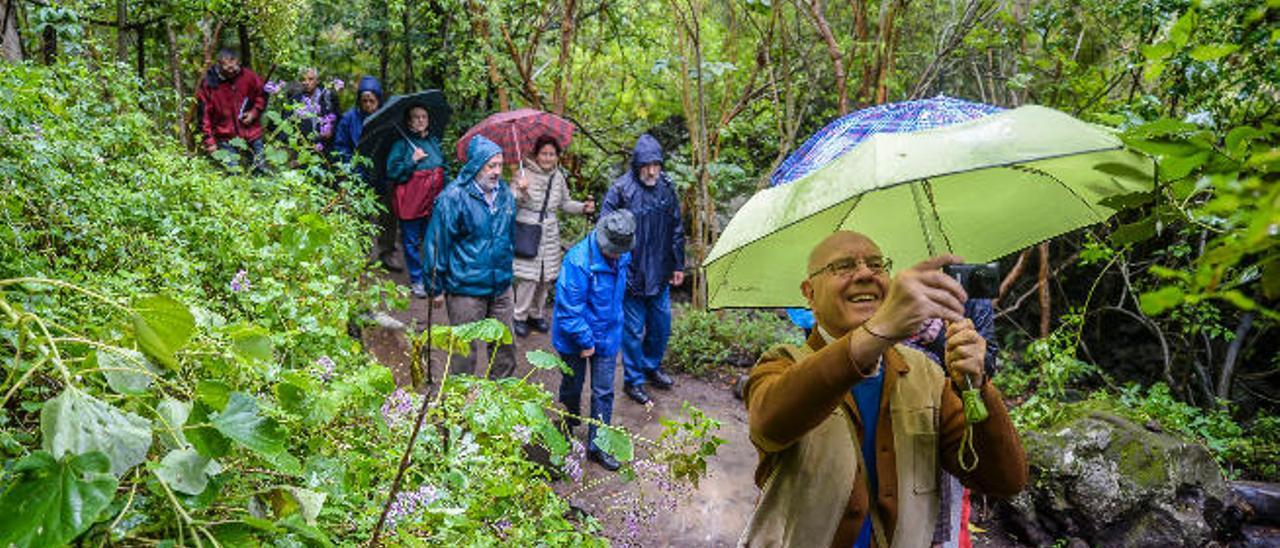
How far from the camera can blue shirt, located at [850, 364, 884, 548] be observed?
2.24 metres

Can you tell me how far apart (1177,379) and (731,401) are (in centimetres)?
479

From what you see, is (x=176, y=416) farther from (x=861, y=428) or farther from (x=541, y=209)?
(x=541, y=209)

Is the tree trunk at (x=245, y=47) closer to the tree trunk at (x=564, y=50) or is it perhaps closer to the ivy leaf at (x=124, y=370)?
the tree trunk at (x=564, y=50)

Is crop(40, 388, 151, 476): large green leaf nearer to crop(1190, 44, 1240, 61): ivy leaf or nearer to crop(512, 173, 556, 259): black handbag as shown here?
crop(1190, 44, 1240, 61): ivy leaf

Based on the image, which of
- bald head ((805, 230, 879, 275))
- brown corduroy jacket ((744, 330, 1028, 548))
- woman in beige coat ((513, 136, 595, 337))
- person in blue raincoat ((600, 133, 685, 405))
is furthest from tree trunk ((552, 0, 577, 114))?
brown corduroy jacket ((744, 330, 1028, 548))

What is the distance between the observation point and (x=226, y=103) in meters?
8.26

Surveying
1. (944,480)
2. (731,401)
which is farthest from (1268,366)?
(944,480)

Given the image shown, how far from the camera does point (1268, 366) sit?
8227mm

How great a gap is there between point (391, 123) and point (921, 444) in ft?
22.1

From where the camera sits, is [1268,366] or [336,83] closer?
[336,83]

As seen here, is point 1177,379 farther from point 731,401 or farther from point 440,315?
point 440,315

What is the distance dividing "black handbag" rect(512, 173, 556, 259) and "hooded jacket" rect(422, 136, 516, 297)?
1423mm

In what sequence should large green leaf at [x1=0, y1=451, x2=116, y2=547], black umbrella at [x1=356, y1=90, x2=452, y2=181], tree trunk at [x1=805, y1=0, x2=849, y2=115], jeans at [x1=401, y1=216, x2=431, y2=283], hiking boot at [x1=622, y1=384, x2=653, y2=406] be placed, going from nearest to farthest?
large green leaf at [x1=0, y1=451, x2=116, y2=547], hiking boot at [x1=622, y1=384, x2=653, y2=406], tree trunk at [x1=805, y1=0, x2=849, y2=115], black umbrella at [x1=356, y1=90, x2=452, y2=181], jeans at [x1=401, y1=216, x2=431, y2=283]

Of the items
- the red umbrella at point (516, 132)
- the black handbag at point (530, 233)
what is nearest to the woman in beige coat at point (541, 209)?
the black handbag at point (530, 233)
